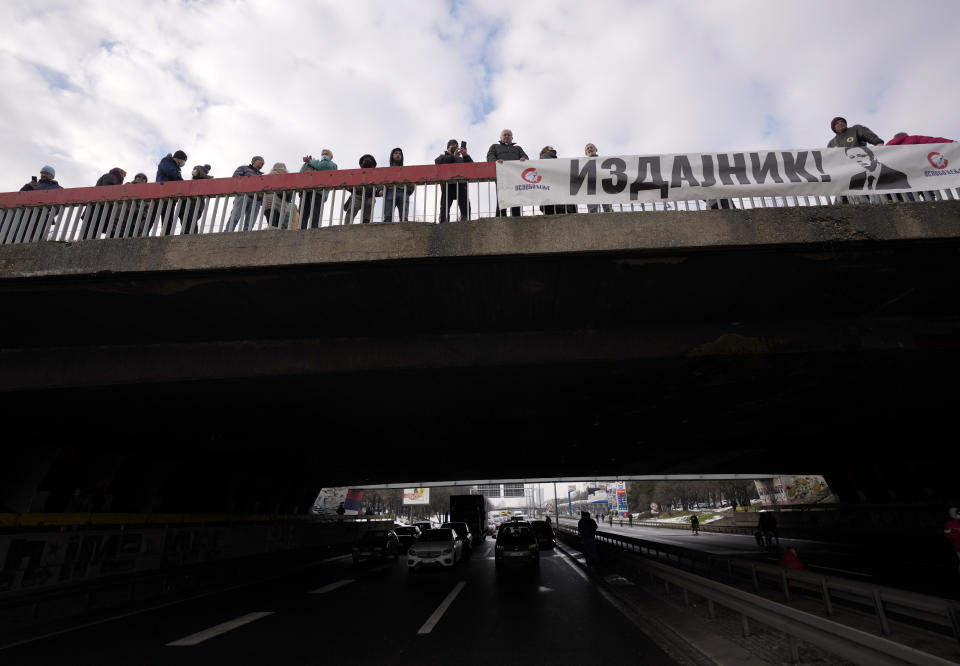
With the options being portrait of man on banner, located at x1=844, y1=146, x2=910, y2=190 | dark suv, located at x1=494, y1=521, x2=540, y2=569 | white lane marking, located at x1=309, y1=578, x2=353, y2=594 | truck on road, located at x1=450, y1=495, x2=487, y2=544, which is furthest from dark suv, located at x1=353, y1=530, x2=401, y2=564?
portrait of man on banner, located at x1=844, y1=146, x2=910, y2=190

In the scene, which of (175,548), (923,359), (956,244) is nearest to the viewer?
(956,244)

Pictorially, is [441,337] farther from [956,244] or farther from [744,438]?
[744,438]

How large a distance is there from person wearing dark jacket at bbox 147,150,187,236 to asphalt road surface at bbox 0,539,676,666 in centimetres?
684

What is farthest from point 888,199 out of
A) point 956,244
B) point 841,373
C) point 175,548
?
point 175,548

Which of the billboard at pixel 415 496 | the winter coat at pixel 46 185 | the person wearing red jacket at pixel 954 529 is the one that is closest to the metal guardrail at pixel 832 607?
the person wearing red jacket at pixel 954 529

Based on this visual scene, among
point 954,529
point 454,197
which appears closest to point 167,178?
point 454,197

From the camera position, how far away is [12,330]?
30.9 ft

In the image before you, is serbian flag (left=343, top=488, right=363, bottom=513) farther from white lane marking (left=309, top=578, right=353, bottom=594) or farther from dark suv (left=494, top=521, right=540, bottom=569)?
white lane marking (left=309, top=578, right=353, bottom=594)

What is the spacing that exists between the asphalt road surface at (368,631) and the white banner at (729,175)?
6803mm

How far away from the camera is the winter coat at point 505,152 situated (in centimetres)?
1038

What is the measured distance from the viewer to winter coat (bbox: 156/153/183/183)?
1068 centimetres

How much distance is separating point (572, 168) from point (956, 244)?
5.80 m

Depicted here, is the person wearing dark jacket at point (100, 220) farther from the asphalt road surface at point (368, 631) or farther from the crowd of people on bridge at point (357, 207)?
the asphalt road surface at point (368, 631)

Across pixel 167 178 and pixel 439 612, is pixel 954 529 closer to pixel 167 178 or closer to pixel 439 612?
pixel 439 612
